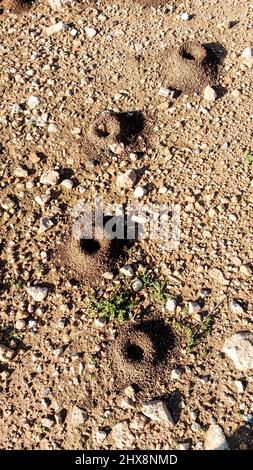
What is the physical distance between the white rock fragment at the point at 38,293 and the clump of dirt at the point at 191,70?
2850 millimetres

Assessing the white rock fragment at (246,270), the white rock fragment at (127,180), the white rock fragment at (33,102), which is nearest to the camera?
the white rock fragment at (246,270)

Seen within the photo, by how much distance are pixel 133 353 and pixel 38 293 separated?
3.67 ft

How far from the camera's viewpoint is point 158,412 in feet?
12.9

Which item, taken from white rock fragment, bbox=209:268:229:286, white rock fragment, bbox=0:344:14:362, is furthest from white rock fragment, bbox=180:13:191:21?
white rock fragment, bbox=0:344:14:362

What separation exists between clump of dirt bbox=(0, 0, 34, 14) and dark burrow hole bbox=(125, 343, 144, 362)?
16.1ft

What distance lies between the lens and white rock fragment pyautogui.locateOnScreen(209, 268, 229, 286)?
14.4ft

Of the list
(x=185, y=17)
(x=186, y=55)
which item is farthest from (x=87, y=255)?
(x=185, y=17)

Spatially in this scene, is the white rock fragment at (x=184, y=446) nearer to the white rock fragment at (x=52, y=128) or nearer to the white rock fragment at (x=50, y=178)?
the white rock fragment at (x=50, y=178)

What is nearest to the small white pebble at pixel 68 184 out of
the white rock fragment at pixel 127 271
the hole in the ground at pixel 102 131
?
the hole in the ground at pixel 102 131

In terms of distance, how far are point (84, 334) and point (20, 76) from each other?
11.3 ft

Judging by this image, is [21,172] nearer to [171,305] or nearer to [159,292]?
[159,292]

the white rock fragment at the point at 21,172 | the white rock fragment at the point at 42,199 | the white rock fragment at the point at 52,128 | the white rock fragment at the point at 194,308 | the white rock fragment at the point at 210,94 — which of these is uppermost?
the white rock fragment at the point at 210,94

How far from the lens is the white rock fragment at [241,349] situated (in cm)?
407

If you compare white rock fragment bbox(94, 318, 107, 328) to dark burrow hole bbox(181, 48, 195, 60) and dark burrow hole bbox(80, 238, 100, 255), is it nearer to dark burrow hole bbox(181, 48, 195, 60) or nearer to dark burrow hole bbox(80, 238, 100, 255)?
dark burrow hole bbox(80, 238, 100, 255)
